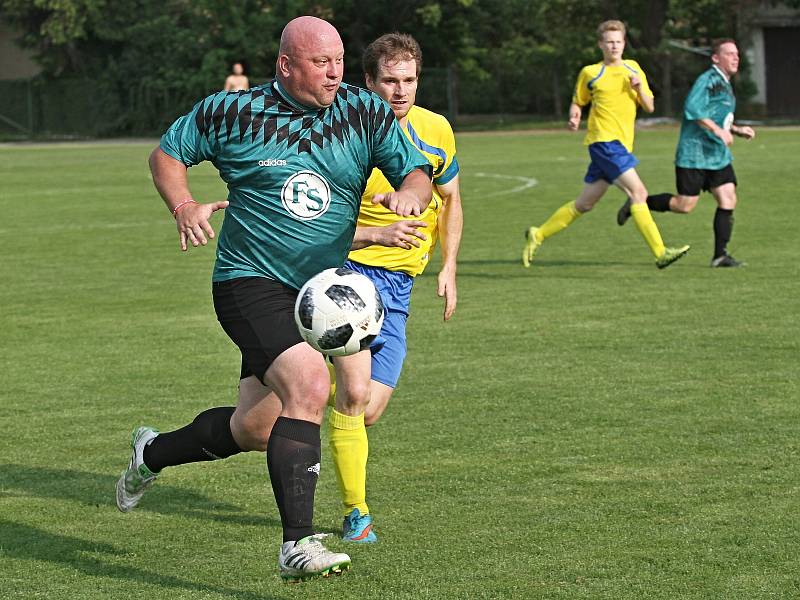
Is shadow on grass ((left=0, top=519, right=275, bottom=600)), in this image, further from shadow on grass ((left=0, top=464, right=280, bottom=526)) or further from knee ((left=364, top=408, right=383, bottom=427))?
knee ((left=364, top=408, right=383, bottom=427))

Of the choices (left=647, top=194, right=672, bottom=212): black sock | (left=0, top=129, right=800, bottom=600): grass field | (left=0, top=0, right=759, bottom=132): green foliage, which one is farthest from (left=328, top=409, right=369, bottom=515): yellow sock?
(left=0, top=0, right=759, bottom=132): green foliage

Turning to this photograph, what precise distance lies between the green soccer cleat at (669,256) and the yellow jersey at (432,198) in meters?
7.31

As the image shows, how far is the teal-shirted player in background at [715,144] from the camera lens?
1453 centimetres

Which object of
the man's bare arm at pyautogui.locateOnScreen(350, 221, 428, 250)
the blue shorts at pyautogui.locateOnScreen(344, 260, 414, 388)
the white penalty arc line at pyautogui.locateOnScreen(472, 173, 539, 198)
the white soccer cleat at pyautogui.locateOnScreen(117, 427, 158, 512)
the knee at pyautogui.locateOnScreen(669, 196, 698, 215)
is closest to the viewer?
the man's bare arm at pyautogui.locateOnScreen(350, 221, 428, 250)

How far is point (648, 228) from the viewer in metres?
14.5

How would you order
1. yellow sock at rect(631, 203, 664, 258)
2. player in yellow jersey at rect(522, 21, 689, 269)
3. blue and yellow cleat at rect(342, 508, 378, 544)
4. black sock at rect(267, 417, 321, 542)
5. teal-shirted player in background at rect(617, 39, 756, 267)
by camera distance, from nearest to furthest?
black sock at rect(267, 417, 321, 542)
blue and yellow cleat at rect(342, 508, 378, 544)
yellow sock at rect(631, 203, 664, 258)
teal-shirted player in background at rect(617, 39, 756, 267)
player in yellow jersey at rect(522, 21, 689, 269)

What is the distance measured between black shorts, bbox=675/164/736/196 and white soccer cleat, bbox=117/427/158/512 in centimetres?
921

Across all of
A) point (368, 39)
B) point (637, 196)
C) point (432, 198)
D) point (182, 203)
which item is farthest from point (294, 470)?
Answer: point (368, 39)

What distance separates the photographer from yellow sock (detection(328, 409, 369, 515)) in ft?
19.9

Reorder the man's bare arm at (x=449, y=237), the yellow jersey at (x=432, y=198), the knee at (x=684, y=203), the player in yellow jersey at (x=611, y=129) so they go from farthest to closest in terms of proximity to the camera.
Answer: the knee at (x=684, y=203)
the player in yellow jersey at (x=611, y=129)
the man's bare arm at (x=449, y=237)
the yellow jersey at (x=432, y=198)

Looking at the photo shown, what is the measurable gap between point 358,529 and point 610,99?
9.79 meters

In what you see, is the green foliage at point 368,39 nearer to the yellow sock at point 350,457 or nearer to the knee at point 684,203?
the knee at point 684,203

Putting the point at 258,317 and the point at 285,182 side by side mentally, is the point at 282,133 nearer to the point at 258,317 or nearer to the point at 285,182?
the point at 285,182

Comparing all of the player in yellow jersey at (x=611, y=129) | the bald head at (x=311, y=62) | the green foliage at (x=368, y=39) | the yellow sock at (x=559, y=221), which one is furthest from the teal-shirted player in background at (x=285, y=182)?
the green foliage at (x=368, y=39)
